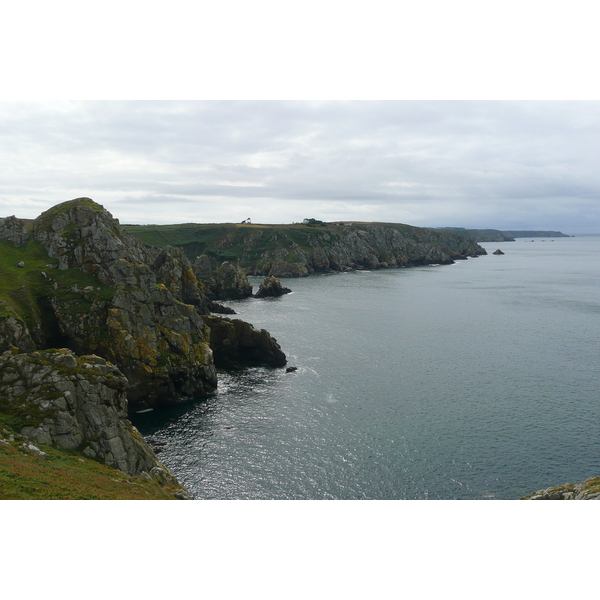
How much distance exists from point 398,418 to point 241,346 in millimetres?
38076

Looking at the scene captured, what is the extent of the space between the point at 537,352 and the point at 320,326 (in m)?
51.5

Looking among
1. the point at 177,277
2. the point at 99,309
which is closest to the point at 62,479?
the point at 99,309

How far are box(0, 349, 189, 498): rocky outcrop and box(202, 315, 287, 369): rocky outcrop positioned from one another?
40268 mm

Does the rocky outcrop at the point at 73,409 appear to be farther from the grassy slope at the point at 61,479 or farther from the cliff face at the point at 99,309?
the cliff face at the point at 99,309

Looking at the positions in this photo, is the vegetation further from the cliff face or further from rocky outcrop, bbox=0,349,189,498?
the cliff face

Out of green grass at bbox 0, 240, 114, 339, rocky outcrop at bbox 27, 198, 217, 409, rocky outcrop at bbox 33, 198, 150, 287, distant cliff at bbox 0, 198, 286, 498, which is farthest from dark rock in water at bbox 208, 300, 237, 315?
green grass at bbox 0, 240, 114, 339

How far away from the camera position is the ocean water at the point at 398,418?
47219 mm

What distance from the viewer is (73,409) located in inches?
1677

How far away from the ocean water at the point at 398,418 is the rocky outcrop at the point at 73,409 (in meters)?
7.92

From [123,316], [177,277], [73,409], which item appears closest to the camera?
[73,409]

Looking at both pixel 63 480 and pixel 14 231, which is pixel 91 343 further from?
pixel 63 480

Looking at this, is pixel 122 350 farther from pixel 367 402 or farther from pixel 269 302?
pixel 269 302

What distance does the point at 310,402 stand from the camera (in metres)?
67.7

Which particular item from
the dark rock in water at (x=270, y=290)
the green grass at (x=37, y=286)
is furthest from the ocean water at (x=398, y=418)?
the dark rock in water at (x=270, y=290)
